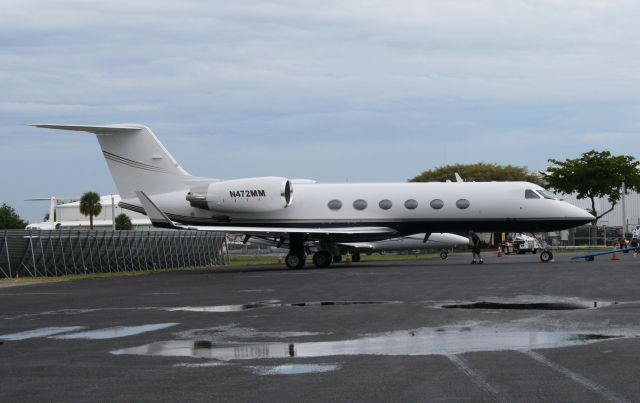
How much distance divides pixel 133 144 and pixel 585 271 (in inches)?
766

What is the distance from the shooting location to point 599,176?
87.9 m

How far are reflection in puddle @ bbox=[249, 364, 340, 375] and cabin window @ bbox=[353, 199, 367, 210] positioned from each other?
29.2 m

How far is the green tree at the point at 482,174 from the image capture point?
106 metres

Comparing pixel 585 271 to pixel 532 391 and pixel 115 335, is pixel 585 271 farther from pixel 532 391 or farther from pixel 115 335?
pixel 532 391

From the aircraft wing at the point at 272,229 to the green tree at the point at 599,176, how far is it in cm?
5304

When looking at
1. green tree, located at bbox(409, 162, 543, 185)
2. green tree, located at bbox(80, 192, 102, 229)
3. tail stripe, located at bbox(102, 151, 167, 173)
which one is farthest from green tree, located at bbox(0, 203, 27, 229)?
tail stripe, located at bbox(102, 151, 167, 173)

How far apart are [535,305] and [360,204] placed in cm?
2229

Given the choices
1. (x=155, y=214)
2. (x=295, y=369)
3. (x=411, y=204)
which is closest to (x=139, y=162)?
(x=155, y=214)

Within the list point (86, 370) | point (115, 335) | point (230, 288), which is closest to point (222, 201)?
point (230, 288)

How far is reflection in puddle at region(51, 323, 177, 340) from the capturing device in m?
13.5

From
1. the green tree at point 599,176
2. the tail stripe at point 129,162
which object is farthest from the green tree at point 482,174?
the tail stripe at point 129,162

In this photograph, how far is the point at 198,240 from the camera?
58.8m

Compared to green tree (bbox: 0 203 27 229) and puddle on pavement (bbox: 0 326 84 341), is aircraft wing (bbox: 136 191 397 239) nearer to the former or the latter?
puddle on pavement (bbox: 0 326 84 341)

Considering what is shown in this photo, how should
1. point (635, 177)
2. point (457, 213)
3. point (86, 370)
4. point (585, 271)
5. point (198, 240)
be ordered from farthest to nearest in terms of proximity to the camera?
1. point (635, 177)
2. point (198, 240)
3. point (457, 213)
4. point (585, 271)
5. point (86, 370)
